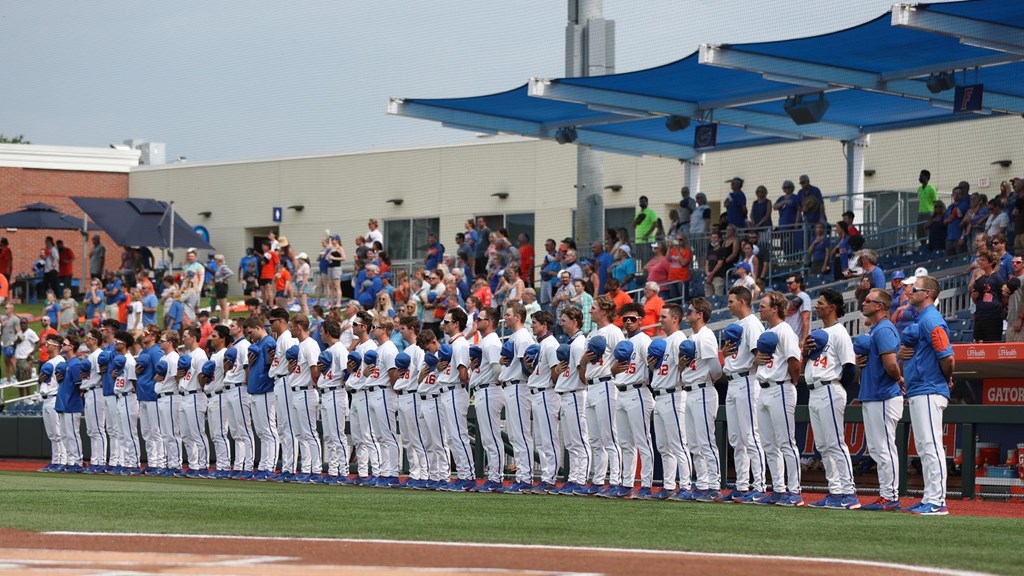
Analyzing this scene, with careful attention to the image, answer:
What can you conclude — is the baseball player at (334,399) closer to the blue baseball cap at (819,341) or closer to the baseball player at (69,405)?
the baseball player at (69,405)

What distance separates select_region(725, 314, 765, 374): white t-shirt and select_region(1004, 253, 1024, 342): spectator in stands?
432cm

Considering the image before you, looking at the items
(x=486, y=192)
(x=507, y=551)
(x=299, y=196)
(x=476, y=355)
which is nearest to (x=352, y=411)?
(x=476, y=355)

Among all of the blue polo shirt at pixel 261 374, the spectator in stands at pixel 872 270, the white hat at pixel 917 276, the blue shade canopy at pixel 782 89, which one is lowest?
the blue polo shirt at pixel 261 374

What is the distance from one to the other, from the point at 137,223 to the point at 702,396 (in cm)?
2093

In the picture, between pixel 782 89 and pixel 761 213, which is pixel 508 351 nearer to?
pixel 782 89

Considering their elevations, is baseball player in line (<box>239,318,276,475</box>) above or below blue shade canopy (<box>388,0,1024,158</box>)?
below

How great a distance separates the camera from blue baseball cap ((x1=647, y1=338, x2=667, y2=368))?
1305cm

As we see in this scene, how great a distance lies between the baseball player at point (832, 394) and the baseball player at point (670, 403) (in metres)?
1.56

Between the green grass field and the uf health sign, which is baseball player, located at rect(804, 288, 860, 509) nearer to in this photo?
the green grass field

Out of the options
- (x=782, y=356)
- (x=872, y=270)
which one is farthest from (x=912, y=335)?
(x=872, y=270)

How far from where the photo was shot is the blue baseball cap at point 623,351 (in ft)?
43.4

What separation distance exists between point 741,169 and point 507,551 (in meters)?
25.9

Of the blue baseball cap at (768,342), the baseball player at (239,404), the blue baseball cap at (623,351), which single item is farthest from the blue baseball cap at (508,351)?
the baseball player at (239,404)

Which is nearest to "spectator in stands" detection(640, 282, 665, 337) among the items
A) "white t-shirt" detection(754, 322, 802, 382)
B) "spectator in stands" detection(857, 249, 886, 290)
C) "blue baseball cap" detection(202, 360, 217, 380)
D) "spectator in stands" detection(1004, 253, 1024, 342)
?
"spectator in stands" detection(857, 249, 886, 290)
